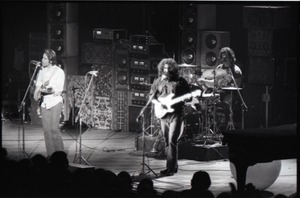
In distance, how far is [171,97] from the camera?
10336 millimetres

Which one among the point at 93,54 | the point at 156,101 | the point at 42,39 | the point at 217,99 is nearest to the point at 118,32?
the point at 93,54

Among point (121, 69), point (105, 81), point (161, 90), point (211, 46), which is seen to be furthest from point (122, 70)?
point (161, 90)

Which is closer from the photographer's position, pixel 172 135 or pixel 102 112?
pixel 172 135

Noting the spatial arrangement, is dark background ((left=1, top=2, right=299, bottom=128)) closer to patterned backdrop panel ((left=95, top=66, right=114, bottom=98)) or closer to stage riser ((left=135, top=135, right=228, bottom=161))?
patterned backdrop panel ((left=95, top=66, right=114, bottom=98))

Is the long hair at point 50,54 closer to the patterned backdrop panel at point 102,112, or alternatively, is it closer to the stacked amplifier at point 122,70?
the stacked amplifier at point 122,70

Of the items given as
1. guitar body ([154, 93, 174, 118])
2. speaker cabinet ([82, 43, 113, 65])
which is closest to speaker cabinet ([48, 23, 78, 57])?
speaker cabinet ([82, 43, 113, 65])

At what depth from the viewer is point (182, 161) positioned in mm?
11570

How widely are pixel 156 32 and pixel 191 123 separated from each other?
8.26ft

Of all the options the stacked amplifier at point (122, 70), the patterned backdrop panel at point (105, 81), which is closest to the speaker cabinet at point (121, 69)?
the stacked amplifier at point (122, 70)

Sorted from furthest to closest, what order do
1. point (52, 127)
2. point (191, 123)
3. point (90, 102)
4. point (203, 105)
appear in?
point (90, 102) < point (191, 123) < point (203, 105) < point (52, 127)

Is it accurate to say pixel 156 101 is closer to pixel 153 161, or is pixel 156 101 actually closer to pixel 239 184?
pixel 153 161

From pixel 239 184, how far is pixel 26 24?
7868 mm

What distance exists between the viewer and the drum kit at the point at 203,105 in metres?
11.8

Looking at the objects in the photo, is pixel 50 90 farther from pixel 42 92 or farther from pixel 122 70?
pixel 122 70
